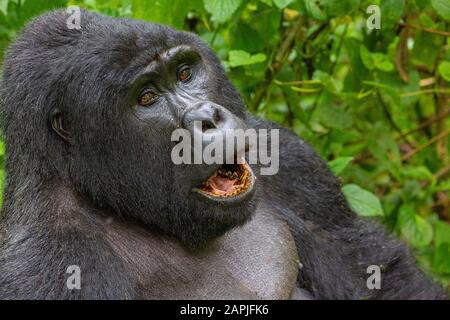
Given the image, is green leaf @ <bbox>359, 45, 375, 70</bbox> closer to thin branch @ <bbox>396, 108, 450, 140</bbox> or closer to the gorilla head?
thin branch @ <bbox>396, 108, 450, 140</bbox>

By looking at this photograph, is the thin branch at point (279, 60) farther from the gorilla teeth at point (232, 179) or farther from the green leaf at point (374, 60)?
the gorilla teeth at point (232, 179)

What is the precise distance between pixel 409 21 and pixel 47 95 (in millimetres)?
2946

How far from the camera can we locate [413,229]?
5668 mm

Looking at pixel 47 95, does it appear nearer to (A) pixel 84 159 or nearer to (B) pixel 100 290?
(A) pixel 84 159

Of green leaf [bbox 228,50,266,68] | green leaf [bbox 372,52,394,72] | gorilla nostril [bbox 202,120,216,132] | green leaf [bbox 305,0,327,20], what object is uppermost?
green leaf [bbox 305,0,327,20]

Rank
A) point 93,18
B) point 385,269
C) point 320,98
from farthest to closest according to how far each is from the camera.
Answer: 1. point 320,98
2. point 385,269
3. point 93,18

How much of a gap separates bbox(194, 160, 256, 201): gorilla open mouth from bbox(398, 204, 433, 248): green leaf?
2089 mm

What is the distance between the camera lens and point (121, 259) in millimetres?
3852

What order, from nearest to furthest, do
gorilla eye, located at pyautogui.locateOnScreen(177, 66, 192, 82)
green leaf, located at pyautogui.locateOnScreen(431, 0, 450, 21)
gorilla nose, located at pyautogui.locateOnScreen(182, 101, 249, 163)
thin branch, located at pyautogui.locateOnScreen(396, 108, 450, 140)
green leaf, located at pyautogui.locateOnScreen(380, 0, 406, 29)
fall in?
gorilla nose, located at pyautogui.locateOnScreen(182, 101, 249, 163) < gorilla eye, located at pyautogui.locateOnScreen(177, 66, 192, 82) < green leaf, located at pyautogui.locateOnScreen(431, 0, 450, 21) < green leaf, located at pyautogui.locateOnScreen(380, 0, 406, 29) < thin branch, located at pyautogui.locateOnScreen(396, 108, 450, 140)

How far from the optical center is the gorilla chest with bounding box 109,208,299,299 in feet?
12.9

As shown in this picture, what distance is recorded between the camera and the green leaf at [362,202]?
4992mm

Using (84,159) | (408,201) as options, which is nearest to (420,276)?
(408,201)

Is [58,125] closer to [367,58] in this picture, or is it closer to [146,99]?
[146,99]

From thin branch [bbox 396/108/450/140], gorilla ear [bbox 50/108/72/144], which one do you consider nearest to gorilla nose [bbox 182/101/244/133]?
gorilla ear [bbox 50/108/72/144]
